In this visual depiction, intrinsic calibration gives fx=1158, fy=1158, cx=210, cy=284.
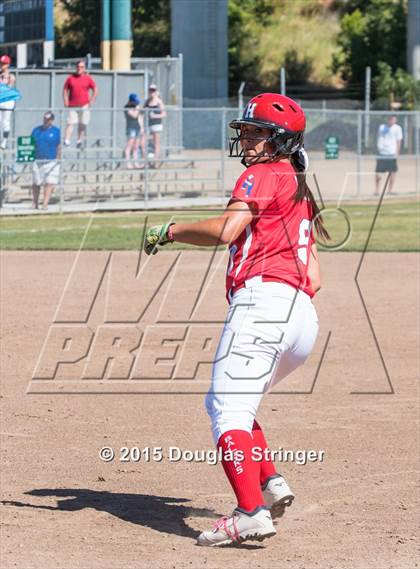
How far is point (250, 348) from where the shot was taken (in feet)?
17.4

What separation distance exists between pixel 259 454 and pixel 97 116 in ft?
69.3

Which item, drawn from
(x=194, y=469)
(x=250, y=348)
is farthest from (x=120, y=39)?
(x=250, y=348)

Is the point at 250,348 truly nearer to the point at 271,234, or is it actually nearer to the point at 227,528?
the point at 271,234

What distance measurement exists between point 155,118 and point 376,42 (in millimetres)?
28638

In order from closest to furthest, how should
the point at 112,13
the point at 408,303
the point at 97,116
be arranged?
the point at 408,303
the point at 97,116
the point at 112,13

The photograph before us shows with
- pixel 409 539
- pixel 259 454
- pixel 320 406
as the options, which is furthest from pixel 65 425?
pixel 409 539

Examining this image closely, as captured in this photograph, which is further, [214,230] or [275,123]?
[275,123]

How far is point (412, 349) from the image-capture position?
1059 cm

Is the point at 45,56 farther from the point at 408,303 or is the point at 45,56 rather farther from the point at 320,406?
the point at 320,406

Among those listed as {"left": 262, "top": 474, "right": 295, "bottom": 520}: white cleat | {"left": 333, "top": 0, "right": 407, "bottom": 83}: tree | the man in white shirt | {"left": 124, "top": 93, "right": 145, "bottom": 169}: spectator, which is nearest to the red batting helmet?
{"left": 262, "top": 474, "right": 295, "bottom": 520}: white cleat

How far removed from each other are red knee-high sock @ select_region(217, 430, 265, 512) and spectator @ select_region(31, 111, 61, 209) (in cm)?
1764

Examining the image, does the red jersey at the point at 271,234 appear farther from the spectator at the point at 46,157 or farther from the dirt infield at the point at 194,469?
the spectator at the point at 46,157

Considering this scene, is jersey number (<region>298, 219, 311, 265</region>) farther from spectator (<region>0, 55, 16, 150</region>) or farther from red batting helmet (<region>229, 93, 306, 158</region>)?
spectator (<region>0, 55, 16, 150</region>)

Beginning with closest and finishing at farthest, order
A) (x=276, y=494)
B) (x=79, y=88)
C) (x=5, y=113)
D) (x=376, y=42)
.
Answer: (x=276, y=494) → (x=5, y=113) → (x=79, y=88) → (x=376, y=42)
